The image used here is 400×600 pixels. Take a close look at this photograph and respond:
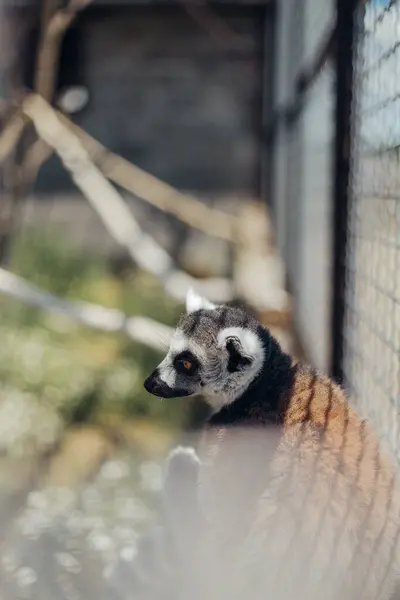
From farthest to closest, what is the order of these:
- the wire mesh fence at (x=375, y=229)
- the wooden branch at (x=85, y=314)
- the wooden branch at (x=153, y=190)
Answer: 1. the wooden branch at (x=153, y=190)
2. the wooden branch at (x=85, y=314)
3. the wire mesh fence at (x=375, y=229)

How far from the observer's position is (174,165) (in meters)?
7.88

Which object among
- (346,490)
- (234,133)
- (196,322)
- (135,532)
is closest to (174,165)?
(234,133)

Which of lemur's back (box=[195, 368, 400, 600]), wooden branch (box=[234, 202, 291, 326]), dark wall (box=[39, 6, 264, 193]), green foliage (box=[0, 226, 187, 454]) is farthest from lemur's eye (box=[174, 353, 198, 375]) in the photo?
dark wall (box=[39, 6, 264, 193])

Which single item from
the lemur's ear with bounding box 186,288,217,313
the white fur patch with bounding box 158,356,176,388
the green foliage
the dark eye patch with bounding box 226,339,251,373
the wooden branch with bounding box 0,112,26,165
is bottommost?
the green foliage

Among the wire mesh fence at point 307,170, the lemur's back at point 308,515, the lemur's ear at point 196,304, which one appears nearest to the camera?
the lemur's back at point 308,515

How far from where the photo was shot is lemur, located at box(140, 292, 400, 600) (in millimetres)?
1812

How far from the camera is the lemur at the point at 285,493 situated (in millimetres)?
1812

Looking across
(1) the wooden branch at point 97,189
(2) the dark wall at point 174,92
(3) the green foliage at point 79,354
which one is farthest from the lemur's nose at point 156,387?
(2) the dark wall at point 174,92

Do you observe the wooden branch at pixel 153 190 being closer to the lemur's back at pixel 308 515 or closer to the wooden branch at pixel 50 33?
the wooden branch at pixel 50 33

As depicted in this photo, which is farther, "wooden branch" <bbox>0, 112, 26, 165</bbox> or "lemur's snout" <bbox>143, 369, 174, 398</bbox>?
"wooden branch" <bbox>0, 112, 26, 165</bbox>

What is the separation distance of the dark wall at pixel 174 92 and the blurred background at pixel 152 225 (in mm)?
17

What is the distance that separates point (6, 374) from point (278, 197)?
8.97ft

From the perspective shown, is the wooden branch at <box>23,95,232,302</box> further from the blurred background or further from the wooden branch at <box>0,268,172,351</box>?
the wooden branch at <box>0,268,172,351</box>

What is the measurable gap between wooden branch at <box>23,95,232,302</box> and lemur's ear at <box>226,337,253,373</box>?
47.3 inches
